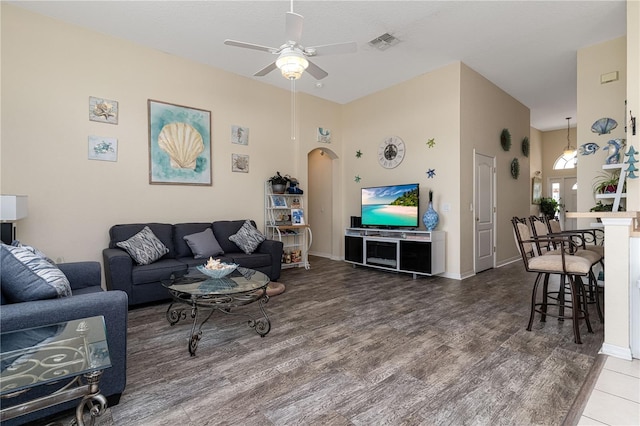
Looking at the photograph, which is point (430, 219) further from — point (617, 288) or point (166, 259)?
point (166, 259)

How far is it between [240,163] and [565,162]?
9828 mm

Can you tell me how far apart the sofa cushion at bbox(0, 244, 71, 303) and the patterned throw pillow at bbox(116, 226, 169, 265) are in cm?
193

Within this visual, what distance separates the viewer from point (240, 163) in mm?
5289

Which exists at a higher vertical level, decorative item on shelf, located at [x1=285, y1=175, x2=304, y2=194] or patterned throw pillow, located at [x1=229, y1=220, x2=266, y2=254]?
decorative item on shelf, located at [x1=285, y1=175, x2=304, y2=194]

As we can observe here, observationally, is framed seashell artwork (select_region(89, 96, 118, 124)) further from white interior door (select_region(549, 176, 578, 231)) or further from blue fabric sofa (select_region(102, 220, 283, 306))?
white interior door (select_region(549, 176, 578, 231))

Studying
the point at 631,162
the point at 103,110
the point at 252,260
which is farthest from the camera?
the point at 252,260

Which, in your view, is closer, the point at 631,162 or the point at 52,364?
the point at 52,364

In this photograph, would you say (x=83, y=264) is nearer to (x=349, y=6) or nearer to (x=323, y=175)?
(x=349, y=6)

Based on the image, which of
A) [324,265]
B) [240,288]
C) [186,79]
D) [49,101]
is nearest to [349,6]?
[186,79]

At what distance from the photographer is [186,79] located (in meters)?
4.70

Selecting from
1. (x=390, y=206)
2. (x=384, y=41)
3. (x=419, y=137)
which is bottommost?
(x=390, y=206)

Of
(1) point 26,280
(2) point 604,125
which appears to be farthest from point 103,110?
(2) point 604,125

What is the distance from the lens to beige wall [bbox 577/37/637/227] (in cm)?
411

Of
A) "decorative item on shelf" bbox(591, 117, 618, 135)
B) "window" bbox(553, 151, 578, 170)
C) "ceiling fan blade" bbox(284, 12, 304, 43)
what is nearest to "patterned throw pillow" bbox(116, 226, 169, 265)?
"ceiling fan blade" bbox(284, 12, 304, 43)
